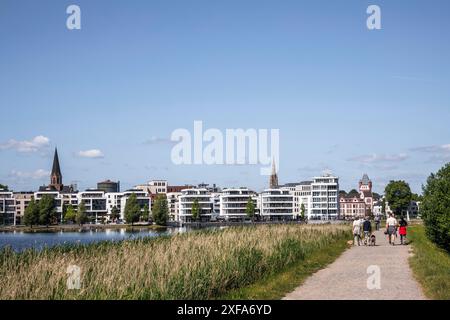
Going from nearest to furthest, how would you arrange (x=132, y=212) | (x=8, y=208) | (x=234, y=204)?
(x=132, y=212) < (x=234, y=204) < (x=8, y=208)

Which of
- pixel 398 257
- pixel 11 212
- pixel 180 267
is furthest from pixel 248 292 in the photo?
pixel 11 212

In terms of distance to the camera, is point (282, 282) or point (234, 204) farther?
point (234, 204)

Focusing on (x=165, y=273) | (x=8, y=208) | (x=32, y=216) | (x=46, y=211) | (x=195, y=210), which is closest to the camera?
(x=165, y=273)

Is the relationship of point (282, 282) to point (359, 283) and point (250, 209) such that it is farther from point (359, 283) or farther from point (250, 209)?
point (250, 209)

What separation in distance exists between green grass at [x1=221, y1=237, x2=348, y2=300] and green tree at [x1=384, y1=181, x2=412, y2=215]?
111 meters

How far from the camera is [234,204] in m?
195

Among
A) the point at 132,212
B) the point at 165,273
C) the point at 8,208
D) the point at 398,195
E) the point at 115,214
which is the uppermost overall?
the point at 398,195

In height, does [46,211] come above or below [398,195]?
below

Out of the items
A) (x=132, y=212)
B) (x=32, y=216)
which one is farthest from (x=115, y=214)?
(x=32, y=216)

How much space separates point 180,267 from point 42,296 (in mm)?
4320

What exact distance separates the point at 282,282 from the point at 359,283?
2191 millimetres

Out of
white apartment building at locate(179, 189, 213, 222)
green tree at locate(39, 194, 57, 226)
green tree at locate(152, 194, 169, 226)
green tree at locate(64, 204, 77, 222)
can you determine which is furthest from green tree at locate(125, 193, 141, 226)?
white apartment building at locate(179, 189, 213, 222)
